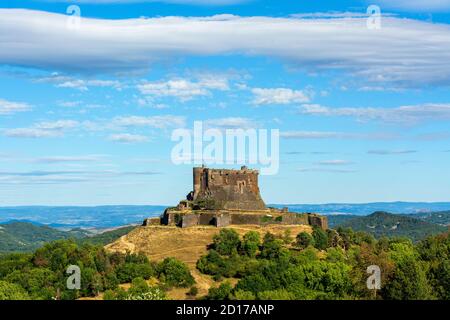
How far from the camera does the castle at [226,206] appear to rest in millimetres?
97250

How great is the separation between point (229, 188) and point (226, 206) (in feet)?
11.4

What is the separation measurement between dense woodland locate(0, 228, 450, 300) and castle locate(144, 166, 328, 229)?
491 cm

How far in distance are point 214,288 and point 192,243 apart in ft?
59.5

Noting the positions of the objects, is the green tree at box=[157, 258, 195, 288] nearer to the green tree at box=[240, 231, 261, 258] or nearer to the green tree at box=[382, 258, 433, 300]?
the green tree at box=[240, 231, 261, 258]

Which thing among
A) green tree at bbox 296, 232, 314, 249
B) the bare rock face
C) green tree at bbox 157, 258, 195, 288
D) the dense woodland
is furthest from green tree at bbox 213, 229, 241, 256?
the bare rock face

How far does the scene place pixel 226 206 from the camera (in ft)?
334

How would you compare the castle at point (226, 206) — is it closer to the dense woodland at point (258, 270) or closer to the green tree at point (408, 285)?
the dense woodland at point (258, 270)

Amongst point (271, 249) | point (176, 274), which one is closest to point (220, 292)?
point (176, 274)

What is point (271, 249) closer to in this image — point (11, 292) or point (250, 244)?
point (250, 244)

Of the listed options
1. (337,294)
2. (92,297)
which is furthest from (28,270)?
(337,294)

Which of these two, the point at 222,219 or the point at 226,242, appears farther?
the point at 222,219

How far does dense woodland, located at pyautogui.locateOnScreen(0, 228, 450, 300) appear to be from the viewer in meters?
67.6
